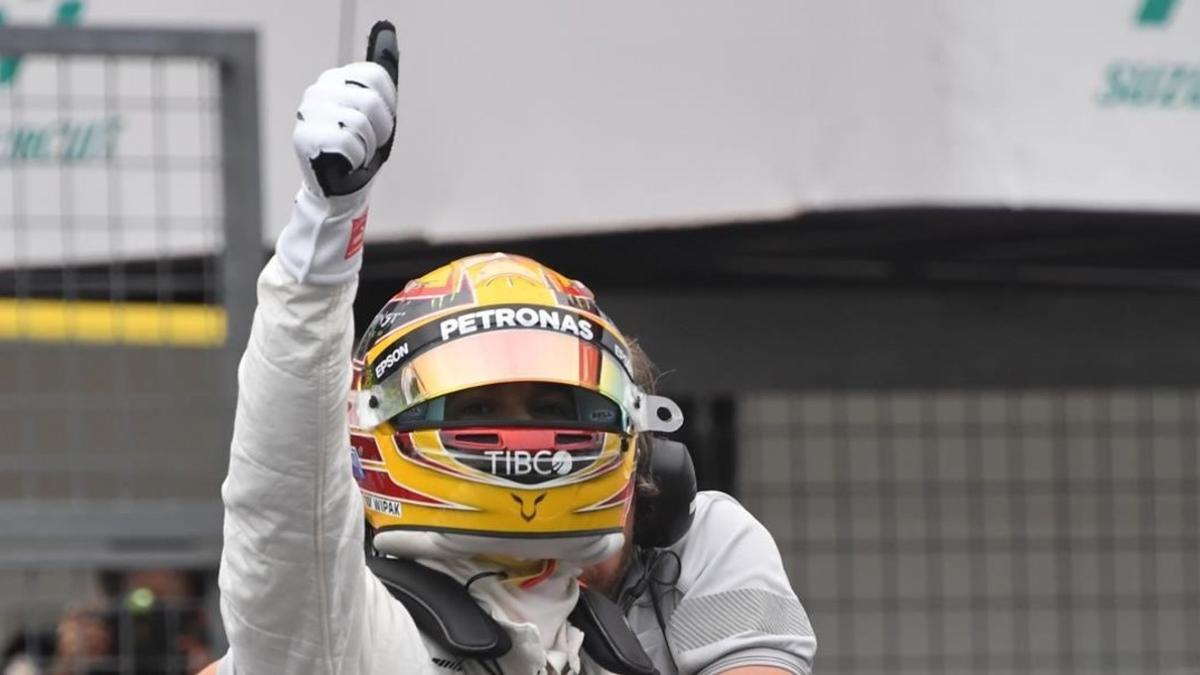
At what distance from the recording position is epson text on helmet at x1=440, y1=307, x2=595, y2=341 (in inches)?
91.3

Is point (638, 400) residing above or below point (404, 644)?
above

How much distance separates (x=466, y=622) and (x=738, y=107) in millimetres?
2508

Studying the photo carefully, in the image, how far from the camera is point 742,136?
4656 millimetres

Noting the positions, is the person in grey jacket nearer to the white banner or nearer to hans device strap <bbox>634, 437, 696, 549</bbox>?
hans device strap <bbox>634, 437, 696, 549</bbox>

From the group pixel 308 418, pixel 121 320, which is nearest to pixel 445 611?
pixel 308 418

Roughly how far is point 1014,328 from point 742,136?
1268 mm

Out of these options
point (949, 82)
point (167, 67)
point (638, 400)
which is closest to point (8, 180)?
point (167, 67)

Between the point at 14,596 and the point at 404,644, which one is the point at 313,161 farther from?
the point at 14,596

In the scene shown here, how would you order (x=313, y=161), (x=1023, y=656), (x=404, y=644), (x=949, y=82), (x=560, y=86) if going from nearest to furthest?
(x=313, y=161), (x=404, y=644), (x=949, y=82), (x=560, y=86), (x=1023, y=656)

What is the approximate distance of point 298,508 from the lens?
2.01 metres

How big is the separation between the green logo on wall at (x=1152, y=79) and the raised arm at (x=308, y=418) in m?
2.86

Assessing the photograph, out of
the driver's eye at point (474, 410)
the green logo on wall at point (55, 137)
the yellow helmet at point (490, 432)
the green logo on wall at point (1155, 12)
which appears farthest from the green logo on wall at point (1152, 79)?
the driver's eye at point (474, 410)

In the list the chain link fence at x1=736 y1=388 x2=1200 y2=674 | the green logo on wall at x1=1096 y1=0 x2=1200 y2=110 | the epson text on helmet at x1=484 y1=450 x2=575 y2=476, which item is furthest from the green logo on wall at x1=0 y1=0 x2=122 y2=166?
the epson text on helmet at x1=484 y1=450 x2=575 y2=476

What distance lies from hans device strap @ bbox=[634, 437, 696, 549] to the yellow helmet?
17cm
